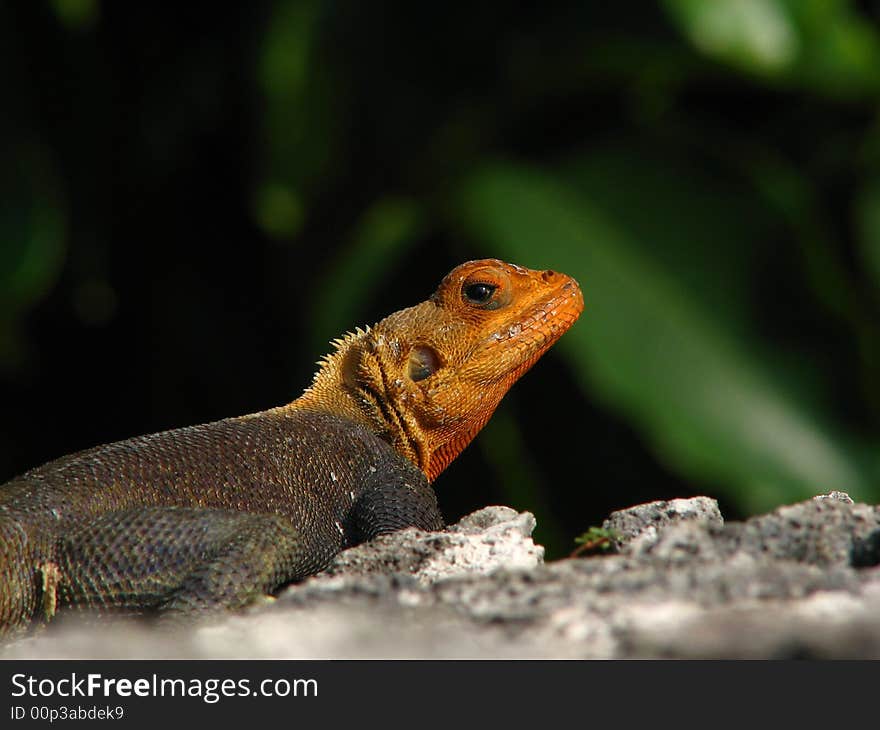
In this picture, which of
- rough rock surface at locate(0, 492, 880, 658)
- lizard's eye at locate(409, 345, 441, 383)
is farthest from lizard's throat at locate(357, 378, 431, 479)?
rough rock surface at locate(0, 492, 880, 658)

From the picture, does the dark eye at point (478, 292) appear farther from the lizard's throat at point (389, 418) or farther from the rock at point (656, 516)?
the rock at point (656, 516)

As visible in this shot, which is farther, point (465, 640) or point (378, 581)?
point (378, 581)

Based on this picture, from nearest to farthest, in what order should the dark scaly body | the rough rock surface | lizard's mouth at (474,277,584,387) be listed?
1. the rough rock surface
2. the dark scaly body
3. lizard's mouth at (474,277,584,387)

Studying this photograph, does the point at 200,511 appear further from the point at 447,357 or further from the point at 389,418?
the point at 447,357

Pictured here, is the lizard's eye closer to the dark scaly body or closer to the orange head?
the orange head

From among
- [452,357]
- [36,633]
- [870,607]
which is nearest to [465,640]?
[870,607]
